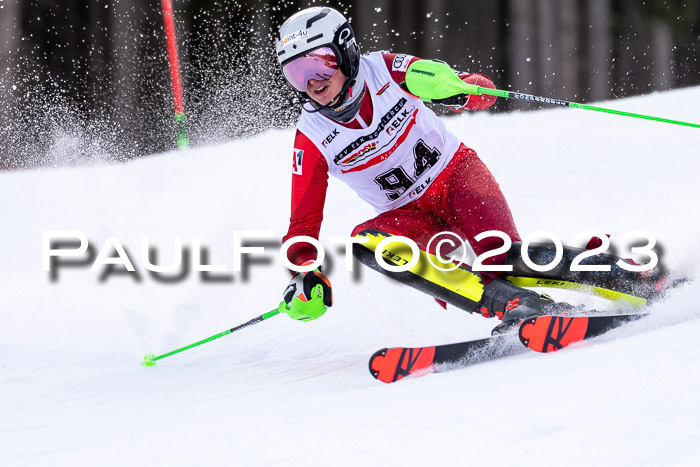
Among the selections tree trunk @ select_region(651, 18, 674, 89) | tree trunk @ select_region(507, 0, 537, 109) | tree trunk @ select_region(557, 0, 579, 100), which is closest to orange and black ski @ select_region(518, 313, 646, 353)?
tree trunk @ select_region(507, 0, 537, 109)

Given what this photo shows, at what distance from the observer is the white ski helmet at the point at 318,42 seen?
9.75 feet

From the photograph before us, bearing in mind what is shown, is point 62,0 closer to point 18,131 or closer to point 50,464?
point 18,131

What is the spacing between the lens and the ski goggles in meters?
2.98

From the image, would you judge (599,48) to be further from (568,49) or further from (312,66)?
(312,66)

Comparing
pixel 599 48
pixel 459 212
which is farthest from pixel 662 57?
pixel 459 212

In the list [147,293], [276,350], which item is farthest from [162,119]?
[276,350]

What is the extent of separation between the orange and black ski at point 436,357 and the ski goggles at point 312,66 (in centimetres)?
107

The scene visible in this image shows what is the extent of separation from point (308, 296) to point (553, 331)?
3.08 ft

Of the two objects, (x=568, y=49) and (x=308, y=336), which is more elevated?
(x=568, y=49)

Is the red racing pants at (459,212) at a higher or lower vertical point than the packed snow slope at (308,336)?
higher

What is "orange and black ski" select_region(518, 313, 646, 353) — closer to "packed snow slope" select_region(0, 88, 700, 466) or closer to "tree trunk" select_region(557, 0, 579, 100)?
"packed snow slope" select_region(0, 88, 700, 466)

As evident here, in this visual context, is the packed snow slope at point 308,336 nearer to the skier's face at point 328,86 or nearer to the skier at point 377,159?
the skier at point 377,159

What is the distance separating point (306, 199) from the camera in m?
3.08

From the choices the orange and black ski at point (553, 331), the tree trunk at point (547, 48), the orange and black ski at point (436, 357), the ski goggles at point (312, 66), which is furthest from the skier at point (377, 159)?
the tree trunk at point (547, 48)
